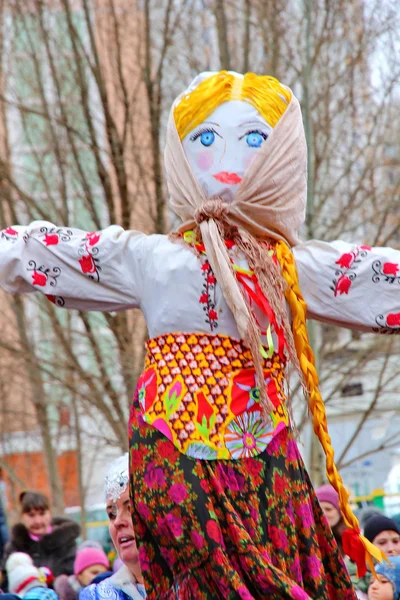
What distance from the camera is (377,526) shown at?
5715 mm

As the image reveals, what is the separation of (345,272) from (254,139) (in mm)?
504

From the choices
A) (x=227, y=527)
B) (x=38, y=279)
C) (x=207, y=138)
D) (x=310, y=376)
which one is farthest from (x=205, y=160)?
(x=227, y=527)

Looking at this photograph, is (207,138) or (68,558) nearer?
(207,138)

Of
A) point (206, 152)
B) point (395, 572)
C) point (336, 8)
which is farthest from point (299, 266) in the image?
point (336, 8)

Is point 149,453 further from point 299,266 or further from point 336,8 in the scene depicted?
point 336,8

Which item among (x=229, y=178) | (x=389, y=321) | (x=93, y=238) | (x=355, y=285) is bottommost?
(x=389, y=321)

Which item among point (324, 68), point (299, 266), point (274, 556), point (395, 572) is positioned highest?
point (324, 68)

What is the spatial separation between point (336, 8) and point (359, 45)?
354mm

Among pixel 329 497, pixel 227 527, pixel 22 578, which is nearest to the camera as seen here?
pixel 227 527

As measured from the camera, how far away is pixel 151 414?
3.28 meters

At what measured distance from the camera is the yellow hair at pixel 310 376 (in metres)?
3.37

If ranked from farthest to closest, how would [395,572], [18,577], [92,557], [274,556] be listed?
1. [92,557]
2. [18,577]
3. [395,572]
4. [274,556]

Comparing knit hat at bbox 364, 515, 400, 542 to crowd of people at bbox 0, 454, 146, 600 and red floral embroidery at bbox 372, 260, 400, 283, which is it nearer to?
crowd of people at bbox 0, 454, 146, 600

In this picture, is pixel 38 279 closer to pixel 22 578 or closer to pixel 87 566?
pixel 22 578
